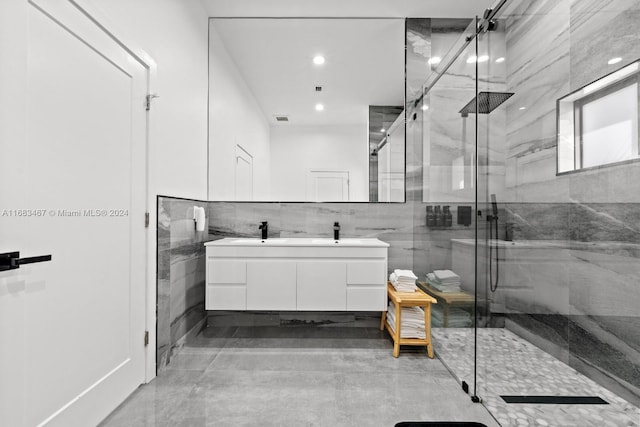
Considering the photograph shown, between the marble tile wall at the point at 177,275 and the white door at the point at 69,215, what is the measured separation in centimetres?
16

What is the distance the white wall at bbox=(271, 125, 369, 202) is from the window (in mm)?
1578

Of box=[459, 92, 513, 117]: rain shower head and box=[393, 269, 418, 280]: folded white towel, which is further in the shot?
box=[393, 269, 418, 280]: folded white towel

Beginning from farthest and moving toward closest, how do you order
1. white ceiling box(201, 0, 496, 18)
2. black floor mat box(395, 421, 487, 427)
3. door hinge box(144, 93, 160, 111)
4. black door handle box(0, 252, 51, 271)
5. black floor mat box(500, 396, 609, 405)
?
white ceiling box(201, 0, 496, 18) → door hinge box(144, 93, 160, 111) → black floor mat box(395, 421, 487, 427) → black floor mat box(500, 396, 609, 405) → black door handle box(0, 252, 51, 271)

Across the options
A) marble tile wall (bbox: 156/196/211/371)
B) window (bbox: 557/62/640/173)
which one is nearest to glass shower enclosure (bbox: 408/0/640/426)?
Result: window (bbox: 557/62/640/173)

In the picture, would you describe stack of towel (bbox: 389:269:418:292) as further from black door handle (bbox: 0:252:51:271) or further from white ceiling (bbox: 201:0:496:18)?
white ceiling (bbox: 201:0:496:18)

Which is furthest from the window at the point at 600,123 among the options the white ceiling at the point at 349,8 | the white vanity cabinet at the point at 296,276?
the white ceiling at the point at 349,8

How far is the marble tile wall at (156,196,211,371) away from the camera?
1982 mm

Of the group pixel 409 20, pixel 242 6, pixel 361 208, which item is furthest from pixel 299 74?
pixel 361 208

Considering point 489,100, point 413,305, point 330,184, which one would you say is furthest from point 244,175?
point 489,100

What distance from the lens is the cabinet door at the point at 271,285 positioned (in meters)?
2.39

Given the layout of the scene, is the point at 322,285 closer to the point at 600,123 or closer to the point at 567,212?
the point at 567,212

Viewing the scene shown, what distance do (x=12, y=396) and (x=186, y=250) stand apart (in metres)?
1.33

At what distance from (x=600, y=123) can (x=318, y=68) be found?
7.32 ft

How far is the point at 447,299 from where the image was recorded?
221 cm
